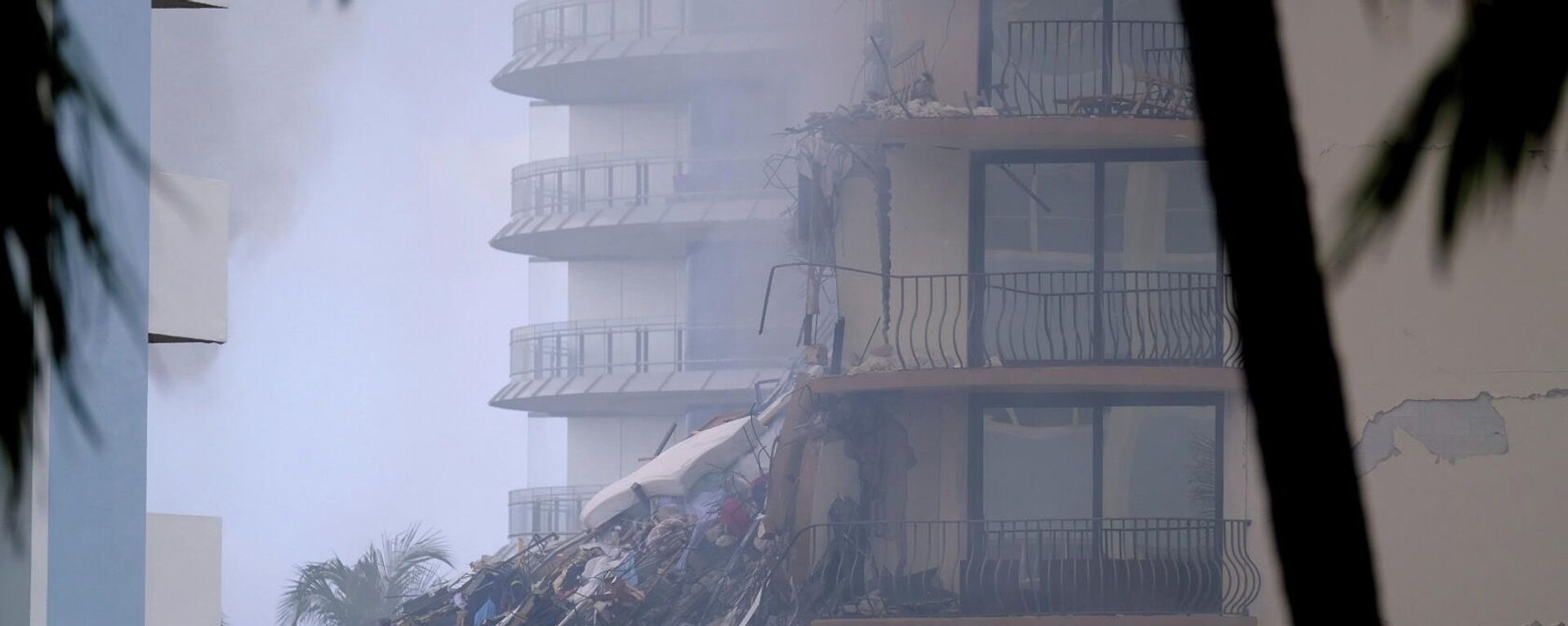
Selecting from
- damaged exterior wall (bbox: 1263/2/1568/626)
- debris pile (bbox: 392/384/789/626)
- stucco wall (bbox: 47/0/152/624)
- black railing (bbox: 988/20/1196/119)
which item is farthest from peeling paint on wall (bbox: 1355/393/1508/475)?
stucco wall (bbox: 47/0/152/624)

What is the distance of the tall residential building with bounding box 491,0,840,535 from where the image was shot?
1721 inches

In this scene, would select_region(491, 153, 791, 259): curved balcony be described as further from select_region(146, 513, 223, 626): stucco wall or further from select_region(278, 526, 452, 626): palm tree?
→ select_region(146, 513, 223, 626): stucco wall

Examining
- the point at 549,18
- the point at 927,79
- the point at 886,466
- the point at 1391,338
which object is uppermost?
the point at 549,18

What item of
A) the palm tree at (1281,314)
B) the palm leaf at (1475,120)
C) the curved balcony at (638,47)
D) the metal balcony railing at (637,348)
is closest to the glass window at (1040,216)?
the palm tree at (1281,314)

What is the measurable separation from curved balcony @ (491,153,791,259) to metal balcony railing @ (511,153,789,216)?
0.06 feet

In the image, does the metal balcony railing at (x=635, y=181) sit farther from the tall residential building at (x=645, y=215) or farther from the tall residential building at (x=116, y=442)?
the tall residential building at (x=116, y=442)

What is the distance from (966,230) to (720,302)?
24.4 m

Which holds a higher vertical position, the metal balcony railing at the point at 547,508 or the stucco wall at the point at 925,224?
the stucco wall at the point at 925,224

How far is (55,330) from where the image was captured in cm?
277

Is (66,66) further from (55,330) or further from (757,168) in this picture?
(757,168)

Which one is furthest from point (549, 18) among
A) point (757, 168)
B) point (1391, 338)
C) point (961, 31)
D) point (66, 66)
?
point (66, 66)

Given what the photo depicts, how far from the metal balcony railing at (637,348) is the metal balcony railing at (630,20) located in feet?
20.5

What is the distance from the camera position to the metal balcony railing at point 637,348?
44188 millimetres

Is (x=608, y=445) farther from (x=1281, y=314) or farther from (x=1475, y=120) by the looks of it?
(x=1475, y=120)
